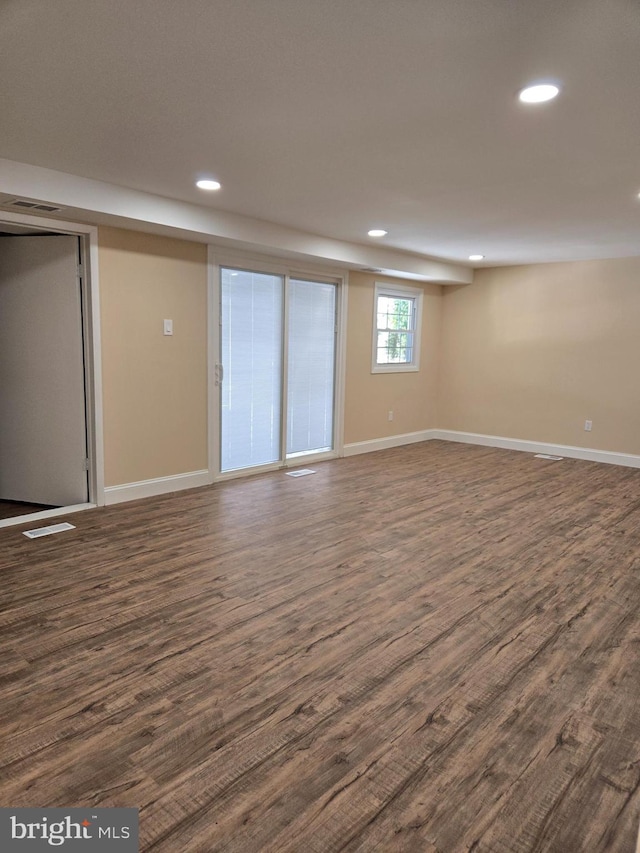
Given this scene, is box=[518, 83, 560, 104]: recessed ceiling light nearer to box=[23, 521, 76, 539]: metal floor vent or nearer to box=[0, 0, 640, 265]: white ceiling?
box=[0, 0, 640, 265]: white ceiling

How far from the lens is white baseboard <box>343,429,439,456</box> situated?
22.1 feet

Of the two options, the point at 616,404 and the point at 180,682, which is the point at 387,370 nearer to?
the point at 616,404

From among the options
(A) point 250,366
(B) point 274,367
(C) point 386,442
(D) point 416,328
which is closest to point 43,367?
(A) point 250,366

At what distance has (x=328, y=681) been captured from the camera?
7.20 ft

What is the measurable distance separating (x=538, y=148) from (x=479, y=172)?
468 mm

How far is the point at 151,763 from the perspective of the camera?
174cm

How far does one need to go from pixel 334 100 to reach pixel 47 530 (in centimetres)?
319

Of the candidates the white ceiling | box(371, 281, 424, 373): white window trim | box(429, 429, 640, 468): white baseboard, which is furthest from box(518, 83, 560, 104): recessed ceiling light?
box(429, 429, 640, 468): white baseboard

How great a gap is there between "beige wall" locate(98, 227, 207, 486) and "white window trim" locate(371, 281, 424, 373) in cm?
252

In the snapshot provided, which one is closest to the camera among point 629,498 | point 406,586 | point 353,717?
point 353,717

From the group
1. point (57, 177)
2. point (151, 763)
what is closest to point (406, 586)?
point (151, 763)

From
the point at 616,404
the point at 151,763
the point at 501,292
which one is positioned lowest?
the point at 151,763

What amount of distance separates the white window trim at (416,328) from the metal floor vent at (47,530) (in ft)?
13.4

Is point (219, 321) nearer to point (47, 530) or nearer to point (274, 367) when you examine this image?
point (274, 367)
